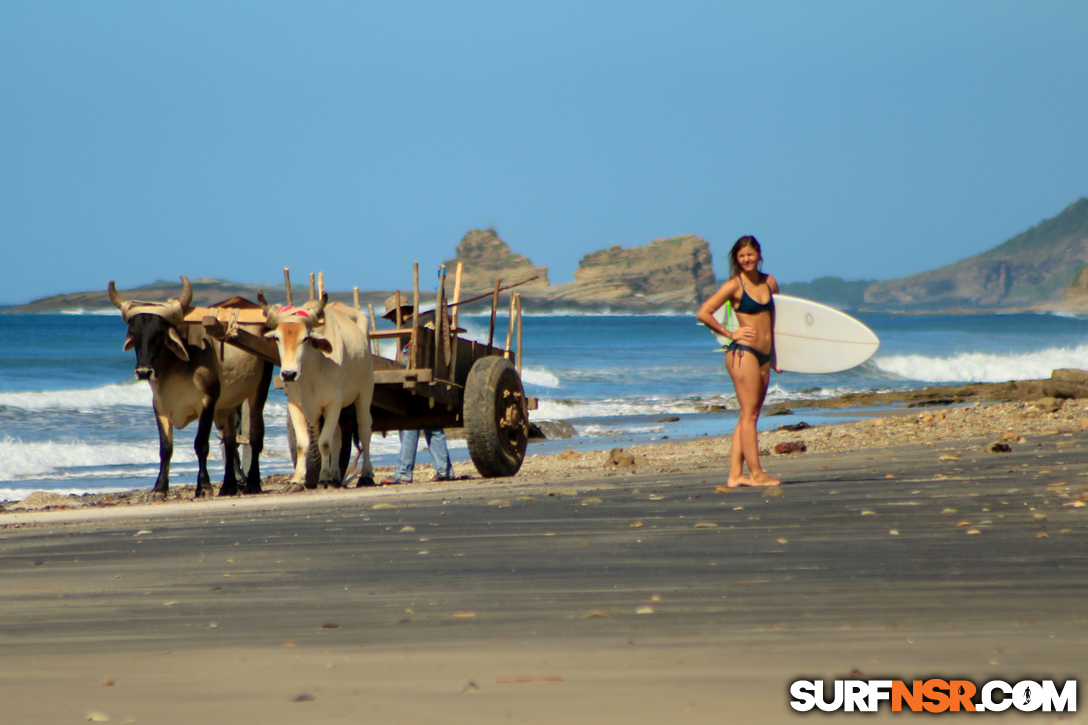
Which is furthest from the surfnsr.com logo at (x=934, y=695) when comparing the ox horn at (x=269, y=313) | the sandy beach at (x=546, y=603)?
the ox horn at (x=269, y=313)

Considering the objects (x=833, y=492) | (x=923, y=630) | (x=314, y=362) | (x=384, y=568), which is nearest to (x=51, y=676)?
(x=384, y=568)

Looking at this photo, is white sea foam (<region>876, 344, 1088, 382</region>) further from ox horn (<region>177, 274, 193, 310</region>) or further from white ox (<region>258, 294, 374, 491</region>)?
ox horn (<region>177, 274, 193, 310</region>)

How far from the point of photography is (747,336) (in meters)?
8.41

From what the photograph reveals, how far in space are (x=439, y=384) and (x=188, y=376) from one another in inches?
95.0

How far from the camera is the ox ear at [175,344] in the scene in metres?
10.7

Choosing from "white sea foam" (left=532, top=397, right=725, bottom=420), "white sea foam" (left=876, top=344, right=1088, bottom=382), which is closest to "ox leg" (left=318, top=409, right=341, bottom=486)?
"white sea foam" (left=532, top=397, right=725, bottom=420)

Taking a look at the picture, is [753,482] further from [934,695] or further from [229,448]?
[229,448]

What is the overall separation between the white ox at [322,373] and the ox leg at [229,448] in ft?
3.28

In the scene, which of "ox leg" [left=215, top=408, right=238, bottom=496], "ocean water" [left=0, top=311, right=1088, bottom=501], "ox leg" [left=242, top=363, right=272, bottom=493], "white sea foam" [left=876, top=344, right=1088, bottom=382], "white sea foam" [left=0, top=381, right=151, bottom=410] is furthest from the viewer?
"white sea foam" [left=876, top=344, right=1088, bottom=382]

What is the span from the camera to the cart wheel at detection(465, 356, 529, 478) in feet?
38.0

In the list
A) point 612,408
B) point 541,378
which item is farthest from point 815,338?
point 541,378

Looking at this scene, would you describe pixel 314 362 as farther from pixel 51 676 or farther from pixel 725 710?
pixel 725 710

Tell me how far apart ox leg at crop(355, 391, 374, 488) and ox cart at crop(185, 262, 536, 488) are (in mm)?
218

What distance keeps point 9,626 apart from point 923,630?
3423 millimetres
